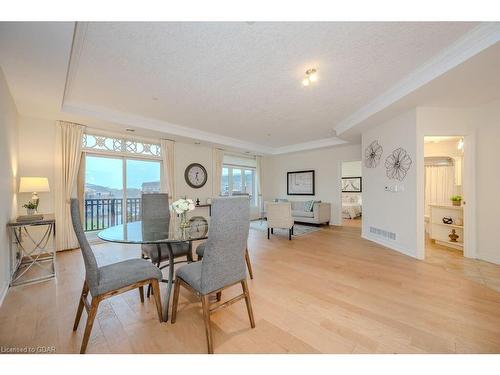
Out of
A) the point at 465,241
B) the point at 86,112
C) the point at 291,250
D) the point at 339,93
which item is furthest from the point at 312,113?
the point at 86,112

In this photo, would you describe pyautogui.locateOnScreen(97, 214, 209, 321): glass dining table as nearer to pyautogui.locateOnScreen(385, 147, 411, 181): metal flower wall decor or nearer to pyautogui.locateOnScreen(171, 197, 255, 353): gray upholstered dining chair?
pyautogui.locateOnScreen(171, 197, 255, 353): gray upholstered dining chair

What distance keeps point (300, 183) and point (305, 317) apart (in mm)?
5657

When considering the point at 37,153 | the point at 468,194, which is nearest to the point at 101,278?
the point at 37,153

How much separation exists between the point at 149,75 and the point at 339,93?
8.69 feet

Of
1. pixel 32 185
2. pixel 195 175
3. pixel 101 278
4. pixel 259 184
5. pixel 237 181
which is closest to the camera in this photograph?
pixel 101 278

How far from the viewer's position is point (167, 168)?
4926 millimetres

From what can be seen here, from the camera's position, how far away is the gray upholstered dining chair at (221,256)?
1396mm

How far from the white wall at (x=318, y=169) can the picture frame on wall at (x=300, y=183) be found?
146mm

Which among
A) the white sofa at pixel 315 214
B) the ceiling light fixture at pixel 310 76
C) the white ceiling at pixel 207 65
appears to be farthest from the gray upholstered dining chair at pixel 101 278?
the white sofa at pixel 315 214

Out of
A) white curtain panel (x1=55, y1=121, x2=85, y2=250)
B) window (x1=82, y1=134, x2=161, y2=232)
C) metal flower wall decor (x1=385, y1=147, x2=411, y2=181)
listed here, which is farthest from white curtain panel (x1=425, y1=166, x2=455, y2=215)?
white curtain panel (x1=55, y1=121, x2=85, y2=250)

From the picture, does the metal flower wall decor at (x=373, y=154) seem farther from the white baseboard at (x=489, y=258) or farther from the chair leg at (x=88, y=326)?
the chair leg at (x=88, y=326)

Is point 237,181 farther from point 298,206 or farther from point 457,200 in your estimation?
point 457,200

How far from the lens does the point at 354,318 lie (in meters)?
1.72
